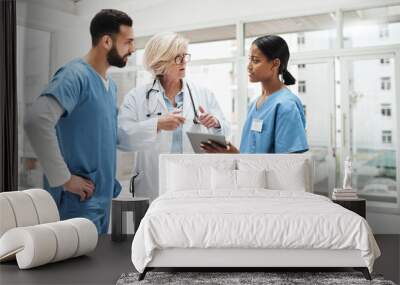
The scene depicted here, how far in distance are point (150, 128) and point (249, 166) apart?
1211 mm

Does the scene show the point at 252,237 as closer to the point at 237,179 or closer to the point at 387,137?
the point at 237,179

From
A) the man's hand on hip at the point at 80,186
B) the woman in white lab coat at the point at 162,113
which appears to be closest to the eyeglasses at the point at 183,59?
the woman in white lab coat at the point at 162,113

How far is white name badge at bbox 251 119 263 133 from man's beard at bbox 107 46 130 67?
161cm

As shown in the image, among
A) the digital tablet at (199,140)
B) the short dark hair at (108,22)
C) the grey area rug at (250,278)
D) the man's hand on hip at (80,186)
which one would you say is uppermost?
the short dark hair at (108,22)

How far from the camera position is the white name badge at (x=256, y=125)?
5812 mm

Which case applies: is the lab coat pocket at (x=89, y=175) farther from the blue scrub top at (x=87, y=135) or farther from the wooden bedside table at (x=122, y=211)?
the wooden bedside table at (x=122, y=211)

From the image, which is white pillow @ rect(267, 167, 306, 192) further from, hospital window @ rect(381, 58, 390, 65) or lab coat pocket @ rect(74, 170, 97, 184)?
lab coat pocket @ rect(74, 170, 97, 184)

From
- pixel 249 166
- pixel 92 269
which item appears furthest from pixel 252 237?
pixel 249 166

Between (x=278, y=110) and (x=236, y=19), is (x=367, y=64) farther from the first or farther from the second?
(x=236, y=19)

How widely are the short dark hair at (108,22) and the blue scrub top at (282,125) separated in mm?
1871

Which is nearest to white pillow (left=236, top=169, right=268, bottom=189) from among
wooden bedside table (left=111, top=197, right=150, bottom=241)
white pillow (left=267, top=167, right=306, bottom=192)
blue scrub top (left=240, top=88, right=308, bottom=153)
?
white pillow (left=267, top=167, right=306, bottom=192)

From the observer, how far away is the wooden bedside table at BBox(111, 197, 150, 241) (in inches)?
216

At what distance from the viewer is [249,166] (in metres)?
5.53

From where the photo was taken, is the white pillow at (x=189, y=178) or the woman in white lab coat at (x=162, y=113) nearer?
the white pillow at (x=189, y=178)
